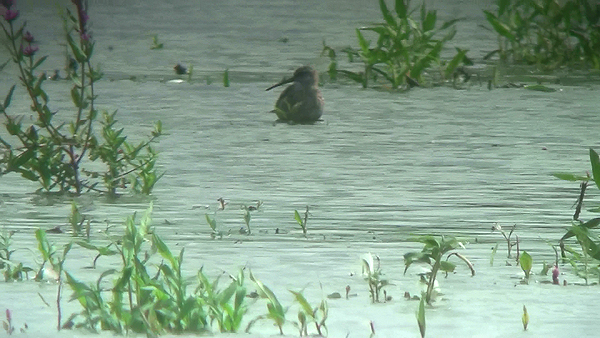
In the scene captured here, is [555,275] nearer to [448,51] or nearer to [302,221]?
[302,221]

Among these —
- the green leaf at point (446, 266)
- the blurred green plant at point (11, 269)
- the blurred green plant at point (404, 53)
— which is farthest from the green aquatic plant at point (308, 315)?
the blurred green plant at point (404, 53)

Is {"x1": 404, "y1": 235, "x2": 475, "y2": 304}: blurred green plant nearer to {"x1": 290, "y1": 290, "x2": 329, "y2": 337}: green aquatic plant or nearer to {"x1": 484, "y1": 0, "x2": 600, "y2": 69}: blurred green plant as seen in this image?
{"x1": 290, "y1": 290, "x2": 329, "y2": 337}: green aquatic plant

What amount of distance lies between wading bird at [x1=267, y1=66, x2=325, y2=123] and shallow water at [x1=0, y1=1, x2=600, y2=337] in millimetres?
124

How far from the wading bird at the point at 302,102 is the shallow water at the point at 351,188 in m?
0.12

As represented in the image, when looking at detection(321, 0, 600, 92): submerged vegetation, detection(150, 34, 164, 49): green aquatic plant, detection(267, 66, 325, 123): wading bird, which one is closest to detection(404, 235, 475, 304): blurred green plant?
detection(267, 66, 325, 123): wading bird

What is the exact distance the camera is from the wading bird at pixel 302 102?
6.85 m

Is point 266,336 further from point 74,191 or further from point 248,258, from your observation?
point 74,191

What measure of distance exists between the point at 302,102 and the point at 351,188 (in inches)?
79.7

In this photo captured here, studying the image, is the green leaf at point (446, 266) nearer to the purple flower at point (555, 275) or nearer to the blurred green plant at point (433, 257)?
the blurred green plant at point (433, 257)

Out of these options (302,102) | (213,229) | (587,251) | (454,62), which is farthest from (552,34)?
(587,251)

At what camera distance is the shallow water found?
3.06m

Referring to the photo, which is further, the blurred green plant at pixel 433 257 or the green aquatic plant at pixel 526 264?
the green aquatic plant at pixel 526 264

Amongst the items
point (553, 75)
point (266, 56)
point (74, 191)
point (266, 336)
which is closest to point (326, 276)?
point (266, 336)

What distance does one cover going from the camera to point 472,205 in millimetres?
4477
